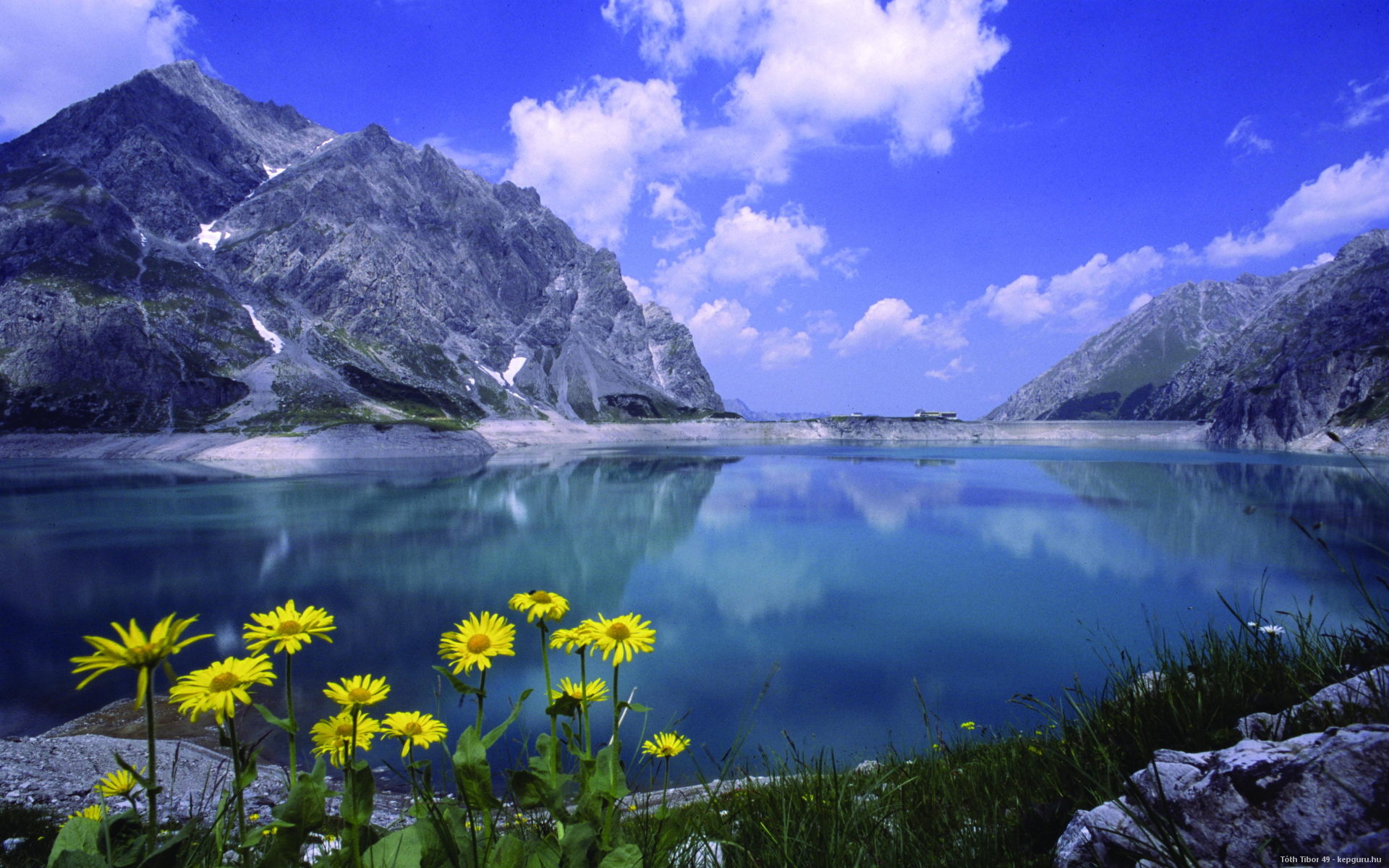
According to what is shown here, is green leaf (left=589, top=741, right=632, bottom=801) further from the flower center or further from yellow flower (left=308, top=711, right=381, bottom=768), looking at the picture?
the flower center

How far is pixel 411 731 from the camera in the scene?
204cm

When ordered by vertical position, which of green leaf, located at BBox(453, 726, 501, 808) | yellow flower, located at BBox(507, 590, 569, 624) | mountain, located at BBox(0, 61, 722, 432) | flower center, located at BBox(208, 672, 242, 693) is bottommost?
green leaf, located at BBox(453, 726, 501, 808)

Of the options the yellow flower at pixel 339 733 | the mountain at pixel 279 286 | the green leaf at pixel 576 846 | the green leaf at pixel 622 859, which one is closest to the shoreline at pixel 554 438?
the mountain at pixel 279 286

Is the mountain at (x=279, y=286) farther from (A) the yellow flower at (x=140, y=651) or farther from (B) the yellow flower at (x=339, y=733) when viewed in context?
(A) the yellow flower at (x=140, y=651)

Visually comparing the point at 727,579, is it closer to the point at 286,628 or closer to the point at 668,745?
the point at 668,745

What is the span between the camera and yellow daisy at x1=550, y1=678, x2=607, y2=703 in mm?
2004

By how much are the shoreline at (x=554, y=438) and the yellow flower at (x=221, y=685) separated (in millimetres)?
70311

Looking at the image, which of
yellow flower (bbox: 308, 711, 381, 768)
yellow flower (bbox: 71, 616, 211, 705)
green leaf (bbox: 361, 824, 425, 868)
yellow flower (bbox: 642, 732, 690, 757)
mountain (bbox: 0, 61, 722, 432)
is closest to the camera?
yellow flower (bbox: 71, 616, 211, 705)

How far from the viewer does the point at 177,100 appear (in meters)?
136

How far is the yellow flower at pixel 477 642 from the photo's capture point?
75.2 inches

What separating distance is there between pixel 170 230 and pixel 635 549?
472 feet

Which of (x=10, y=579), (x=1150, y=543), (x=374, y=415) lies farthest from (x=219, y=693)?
(x=374, y=415)

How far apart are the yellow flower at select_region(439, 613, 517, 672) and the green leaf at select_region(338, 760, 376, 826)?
1.10ft

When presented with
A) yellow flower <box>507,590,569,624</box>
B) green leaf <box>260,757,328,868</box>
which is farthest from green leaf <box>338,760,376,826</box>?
yellow flower <box>507,590,569,624</box>
